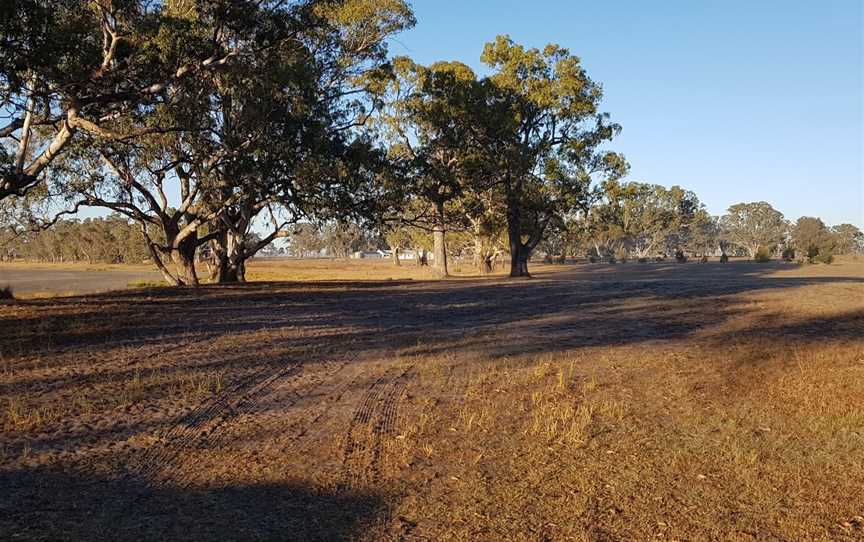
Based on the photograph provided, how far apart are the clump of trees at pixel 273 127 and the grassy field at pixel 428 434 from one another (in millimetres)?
5814

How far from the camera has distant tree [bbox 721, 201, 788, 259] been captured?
134 m

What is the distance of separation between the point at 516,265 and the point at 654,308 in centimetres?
2068

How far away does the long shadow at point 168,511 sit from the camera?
4.39 m

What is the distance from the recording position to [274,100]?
21719 mm

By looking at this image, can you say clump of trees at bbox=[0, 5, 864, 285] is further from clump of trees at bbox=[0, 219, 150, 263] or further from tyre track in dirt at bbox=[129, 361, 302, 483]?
clump of trees at bbox=[0, 219, 150, 263]

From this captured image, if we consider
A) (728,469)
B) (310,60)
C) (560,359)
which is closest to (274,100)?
(310,60)

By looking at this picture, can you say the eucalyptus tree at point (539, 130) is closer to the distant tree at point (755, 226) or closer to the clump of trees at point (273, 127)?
the clump of trees at point (273, 127)

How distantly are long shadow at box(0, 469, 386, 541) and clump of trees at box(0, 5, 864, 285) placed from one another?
397 inches

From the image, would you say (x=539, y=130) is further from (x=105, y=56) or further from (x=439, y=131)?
(x=105, y=56)

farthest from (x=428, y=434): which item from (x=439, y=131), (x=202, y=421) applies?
(x=439, y=131)

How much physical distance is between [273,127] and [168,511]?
19.0 m

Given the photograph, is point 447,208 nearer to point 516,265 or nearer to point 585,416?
point 516,265

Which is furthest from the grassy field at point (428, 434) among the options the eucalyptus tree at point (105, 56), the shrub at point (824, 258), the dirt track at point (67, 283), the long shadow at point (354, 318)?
the shrub at point (824, 258)

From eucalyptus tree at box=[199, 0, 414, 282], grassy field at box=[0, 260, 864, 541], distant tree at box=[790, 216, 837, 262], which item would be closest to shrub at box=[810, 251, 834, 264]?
distant tree at box=[790, 216, 837, 262]
